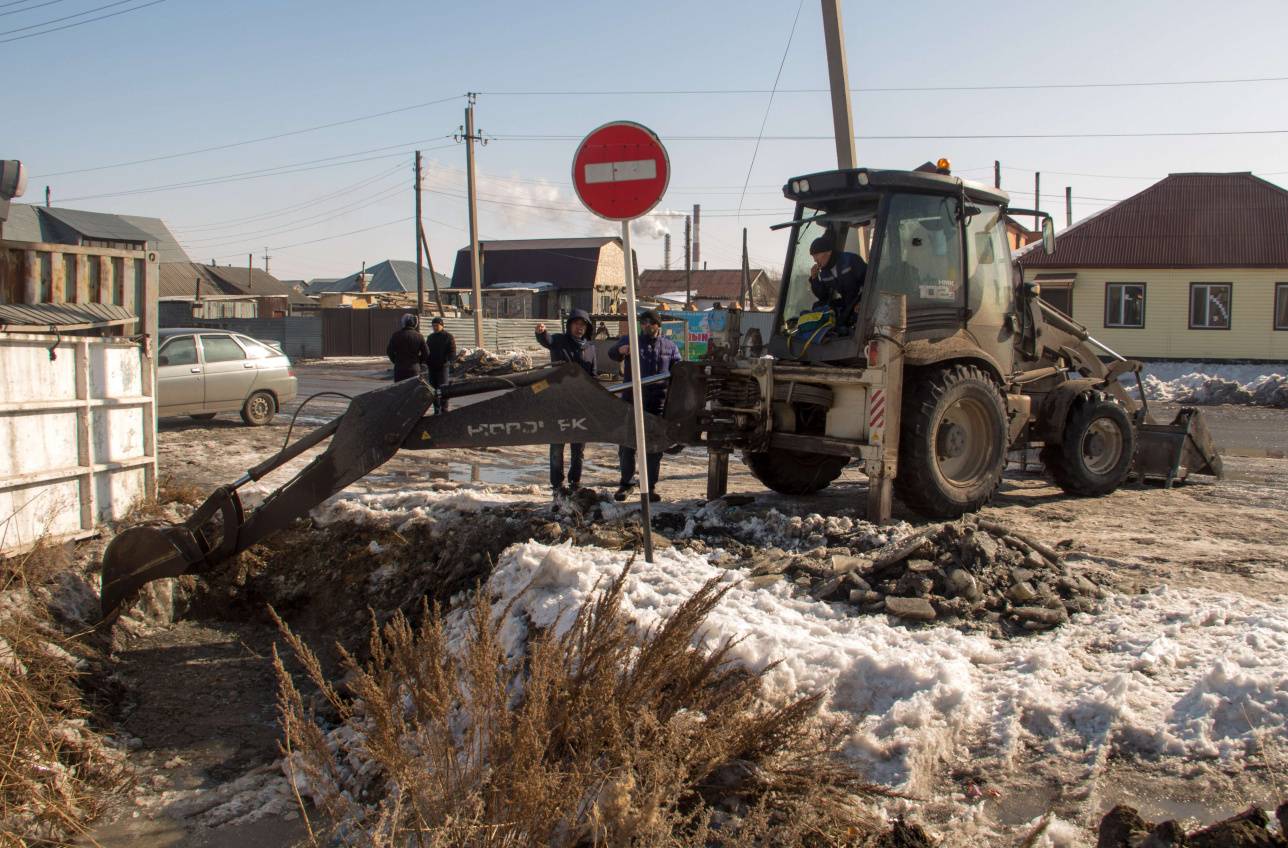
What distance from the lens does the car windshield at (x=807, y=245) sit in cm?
893

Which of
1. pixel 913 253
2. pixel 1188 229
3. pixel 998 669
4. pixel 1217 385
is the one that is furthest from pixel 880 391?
pixel 1188 229

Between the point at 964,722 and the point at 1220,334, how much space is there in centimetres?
2995

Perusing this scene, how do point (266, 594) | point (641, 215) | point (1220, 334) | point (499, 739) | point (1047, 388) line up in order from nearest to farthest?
1. point (499, 739)
2. point (641, 215)
3. point (266, 594)
4. point (1047, 388)
5. point (1220, 334)

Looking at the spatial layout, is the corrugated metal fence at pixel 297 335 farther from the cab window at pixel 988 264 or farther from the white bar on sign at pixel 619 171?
the white bar on sign at pixel 619 171

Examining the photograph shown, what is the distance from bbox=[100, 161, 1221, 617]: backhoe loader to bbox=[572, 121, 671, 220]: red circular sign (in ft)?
3.41

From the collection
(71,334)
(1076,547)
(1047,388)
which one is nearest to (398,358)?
(71,334)

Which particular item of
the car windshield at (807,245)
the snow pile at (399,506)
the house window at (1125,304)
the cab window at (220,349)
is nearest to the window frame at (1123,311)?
the house window at (1125,304)

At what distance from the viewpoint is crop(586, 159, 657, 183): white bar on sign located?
6.14m

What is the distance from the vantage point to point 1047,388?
9.80 m

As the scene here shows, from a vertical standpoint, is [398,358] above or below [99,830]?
above

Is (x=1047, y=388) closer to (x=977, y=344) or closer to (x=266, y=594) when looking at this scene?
(x=977, y=344)

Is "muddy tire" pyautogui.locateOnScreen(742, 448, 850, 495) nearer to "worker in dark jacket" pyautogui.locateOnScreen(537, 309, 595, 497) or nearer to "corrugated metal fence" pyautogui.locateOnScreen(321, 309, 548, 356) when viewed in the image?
"worker in dark jacket" pyautogui.locateOnScreen(537, 309, 595, 497)

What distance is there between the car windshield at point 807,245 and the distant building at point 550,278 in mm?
43500

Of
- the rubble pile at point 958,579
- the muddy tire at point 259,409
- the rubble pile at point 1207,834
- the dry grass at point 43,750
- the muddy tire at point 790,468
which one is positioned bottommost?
the dry grass at point 43,750
